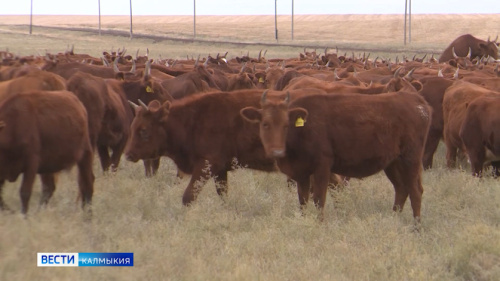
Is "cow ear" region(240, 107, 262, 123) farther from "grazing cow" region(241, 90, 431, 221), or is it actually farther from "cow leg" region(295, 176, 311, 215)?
"cow leg" region(295, 176, 311, 215)

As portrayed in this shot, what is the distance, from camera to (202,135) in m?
8.23

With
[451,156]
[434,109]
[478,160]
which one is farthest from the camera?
[434,109]

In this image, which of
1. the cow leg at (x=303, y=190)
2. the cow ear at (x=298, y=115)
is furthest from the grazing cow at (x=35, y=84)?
the cow leg at (x=303, y=190)

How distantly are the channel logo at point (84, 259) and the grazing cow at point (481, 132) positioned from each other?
5.41 m

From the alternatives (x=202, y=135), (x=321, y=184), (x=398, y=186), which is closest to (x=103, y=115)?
(x=202, y=135)

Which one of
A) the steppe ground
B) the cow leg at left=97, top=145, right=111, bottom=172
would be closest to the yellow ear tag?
the steppe ground

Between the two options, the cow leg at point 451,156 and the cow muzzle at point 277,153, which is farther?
the cow leg at point 451,156

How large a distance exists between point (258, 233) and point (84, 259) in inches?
78.4

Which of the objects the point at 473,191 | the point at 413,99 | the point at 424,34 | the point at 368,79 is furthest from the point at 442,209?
the point at 424,34

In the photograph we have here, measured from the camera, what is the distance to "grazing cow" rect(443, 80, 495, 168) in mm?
10352

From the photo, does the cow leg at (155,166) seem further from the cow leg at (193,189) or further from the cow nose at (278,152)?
the cow nose at (278,152)

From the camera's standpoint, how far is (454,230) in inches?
285

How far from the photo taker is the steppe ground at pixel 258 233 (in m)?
5.73

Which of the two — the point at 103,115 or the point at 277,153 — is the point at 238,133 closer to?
the point at 277,153
